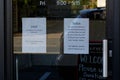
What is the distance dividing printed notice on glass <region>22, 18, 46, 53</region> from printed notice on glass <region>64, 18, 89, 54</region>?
27cm

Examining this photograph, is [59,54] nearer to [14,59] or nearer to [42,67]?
[42,67]

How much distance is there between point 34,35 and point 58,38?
0.89ft

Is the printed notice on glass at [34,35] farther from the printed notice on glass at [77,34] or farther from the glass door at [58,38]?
the printed notice on glass at [77,34]

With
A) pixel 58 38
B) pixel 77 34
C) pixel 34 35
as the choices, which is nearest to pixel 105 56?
pixel 77 34

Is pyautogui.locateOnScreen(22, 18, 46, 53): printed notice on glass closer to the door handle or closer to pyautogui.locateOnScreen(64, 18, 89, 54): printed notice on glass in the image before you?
pyautogui.locateOnScreen(64, 18, 89, 54): printed notice on glass

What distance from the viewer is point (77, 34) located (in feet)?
13.4

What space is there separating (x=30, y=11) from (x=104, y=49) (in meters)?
0.94

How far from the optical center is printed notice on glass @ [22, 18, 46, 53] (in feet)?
13.6

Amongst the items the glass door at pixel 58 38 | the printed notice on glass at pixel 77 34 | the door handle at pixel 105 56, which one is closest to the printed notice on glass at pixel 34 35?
the glass door at pixel 58 38

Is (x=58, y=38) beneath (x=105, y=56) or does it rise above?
above

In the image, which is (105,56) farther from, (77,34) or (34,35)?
(34,35)

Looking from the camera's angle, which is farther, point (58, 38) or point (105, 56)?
point (58, 38)

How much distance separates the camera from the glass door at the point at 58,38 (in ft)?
13.4

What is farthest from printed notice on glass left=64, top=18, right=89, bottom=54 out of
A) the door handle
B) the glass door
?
the door handle
